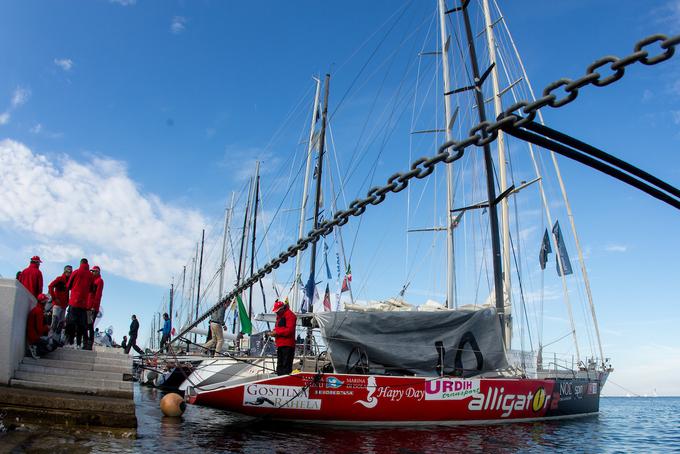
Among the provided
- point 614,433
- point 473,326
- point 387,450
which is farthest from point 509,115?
point 614,433

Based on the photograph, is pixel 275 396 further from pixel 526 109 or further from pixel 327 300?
pixel 327 300

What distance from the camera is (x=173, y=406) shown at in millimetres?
14148

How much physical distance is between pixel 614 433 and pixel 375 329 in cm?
999

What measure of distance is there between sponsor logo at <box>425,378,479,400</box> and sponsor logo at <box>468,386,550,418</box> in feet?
1.04

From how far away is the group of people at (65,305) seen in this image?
10820 millimetres

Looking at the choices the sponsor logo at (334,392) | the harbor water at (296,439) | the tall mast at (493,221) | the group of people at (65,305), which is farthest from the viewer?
the tall mast at (493,221)

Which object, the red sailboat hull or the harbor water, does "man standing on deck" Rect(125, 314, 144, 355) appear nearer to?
the harbor water

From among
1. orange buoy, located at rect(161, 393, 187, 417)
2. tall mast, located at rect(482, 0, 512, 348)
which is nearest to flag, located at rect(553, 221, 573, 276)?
tall mast, located at rect(482, 0, 512, 348)

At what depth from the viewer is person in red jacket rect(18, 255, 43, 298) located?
11.7 meters

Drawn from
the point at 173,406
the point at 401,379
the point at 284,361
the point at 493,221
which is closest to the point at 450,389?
the point at 401,379

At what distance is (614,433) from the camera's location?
17656 millimetres

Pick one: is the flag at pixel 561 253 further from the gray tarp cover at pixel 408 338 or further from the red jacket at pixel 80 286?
the red jacket at pixel 80 286

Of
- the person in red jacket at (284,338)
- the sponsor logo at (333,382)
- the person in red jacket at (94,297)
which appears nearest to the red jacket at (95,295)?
the person in red jacket at (94,297)

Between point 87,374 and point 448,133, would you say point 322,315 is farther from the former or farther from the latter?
point 448,133
